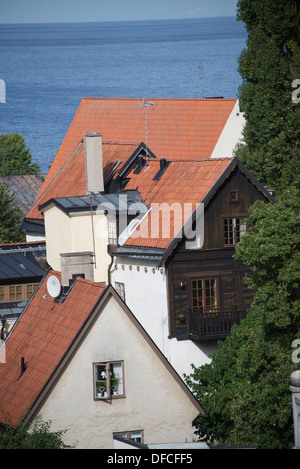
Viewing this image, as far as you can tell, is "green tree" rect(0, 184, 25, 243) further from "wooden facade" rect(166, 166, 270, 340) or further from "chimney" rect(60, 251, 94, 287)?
"wooden facade" rect(166, 166, 270, 340)

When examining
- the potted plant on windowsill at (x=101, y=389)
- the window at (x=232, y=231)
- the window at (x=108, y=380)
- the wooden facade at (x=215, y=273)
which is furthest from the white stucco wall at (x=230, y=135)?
the potted plant on windowsill at (x=101, y=389)

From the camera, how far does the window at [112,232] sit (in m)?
44.5

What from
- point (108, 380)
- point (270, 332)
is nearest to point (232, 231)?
point (270, 332)

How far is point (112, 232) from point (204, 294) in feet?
15.5

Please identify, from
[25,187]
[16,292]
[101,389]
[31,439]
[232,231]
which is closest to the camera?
[31,439]

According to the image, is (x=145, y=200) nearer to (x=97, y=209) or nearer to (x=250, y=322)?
(x=97, y=209)

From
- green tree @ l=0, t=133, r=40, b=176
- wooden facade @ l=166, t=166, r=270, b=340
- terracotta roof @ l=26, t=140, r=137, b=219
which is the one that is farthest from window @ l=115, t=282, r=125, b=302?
green tree @ l=0, t=133, r=40, b=176

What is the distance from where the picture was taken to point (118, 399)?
32.5m

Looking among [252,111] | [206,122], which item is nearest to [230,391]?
[252,111]

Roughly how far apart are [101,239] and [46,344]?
1132cm

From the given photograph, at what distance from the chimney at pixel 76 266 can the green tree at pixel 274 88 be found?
1101 centimetres

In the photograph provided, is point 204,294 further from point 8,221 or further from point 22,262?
point 8,221

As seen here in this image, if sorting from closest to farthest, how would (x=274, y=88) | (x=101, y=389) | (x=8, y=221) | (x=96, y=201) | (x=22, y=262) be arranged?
(x=101, y=389) → (x=96, y=201) → (x=22, y=262) → (x=274, y=88) → (x=8, y=221)
